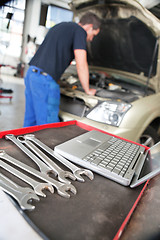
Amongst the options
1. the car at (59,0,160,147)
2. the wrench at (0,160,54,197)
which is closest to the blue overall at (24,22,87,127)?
the car at (59,0,160,147)

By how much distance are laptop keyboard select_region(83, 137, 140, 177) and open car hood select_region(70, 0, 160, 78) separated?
3.61 feet

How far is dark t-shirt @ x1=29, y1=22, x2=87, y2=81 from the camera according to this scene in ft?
4.33

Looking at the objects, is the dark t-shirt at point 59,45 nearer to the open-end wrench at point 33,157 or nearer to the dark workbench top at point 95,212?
the open-end wrench at point 33,157

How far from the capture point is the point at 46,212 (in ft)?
1.09

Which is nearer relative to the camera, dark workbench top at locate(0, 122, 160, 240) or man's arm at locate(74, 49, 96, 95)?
dark workbench top at locate(0, 122, 160, 240)

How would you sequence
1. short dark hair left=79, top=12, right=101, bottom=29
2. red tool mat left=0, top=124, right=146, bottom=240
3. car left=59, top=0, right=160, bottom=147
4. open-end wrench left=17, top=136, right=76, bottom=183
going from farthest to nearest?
short dark hair left=79, top=12, right=101, bottom=29 < car left=59, top=0, right=160, bottom=147 < open-end wrench left=17, top=136, right=76, bottom=183 < red tool mat left=0, top=124, right=146, bottom=240

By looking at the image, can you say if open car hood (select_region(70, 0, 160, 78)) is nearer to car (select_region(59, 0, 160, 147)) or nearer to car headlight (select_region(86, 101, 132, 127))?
car (select_region(59, 0, 160, 147))

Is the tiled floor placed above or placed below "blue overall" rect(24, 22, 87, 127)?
below

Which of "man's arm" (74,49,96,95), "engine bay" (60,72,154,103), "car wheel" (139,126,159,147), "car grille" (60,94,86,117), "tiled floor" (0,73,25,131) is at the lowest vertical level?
"tiled floor" (0,73,25,131)

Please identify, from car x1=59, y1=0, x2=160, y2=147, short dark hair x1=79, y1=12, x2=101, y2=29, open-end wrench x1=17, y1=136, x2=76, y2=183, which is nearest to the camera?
open-end wrench x1=17, y1=136, x2=76, y2=183

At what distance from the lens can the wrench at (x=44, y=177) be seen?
0.40 metres

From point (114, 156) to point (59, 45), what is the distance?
42.3 inches

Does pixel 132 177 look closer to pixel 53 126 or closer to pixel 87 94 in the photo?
pixel 53 126

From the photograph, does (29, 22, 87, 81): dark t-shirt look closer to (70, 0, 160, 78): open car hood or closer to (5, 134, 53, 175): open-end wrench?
(70, 0, 160, 78): open car hood
